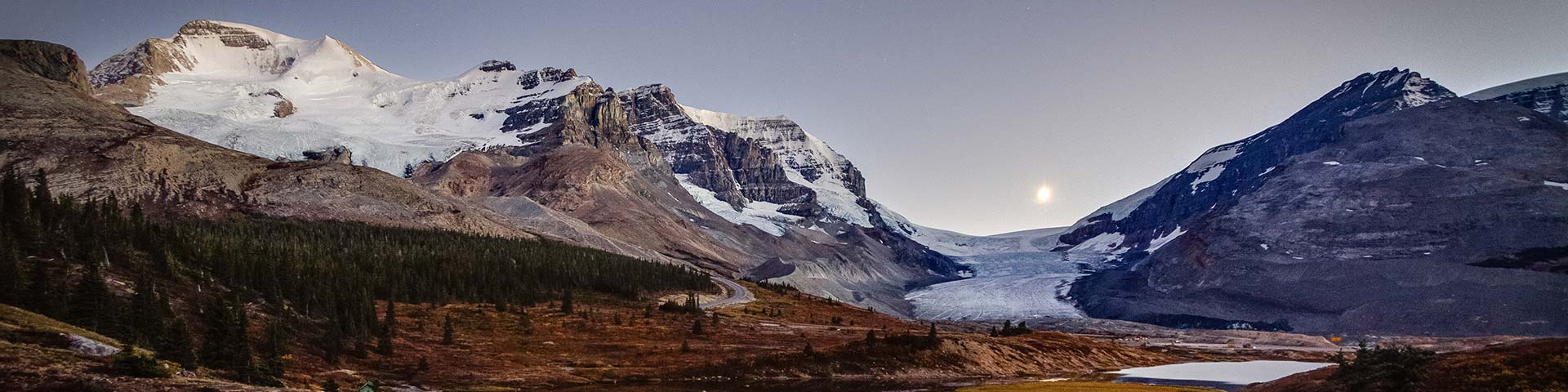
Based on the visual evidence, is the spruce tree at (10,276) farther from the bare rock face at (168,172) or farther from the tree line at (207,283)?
the bare rock face at (168,172)

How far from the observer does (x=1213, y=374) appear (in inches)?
1976

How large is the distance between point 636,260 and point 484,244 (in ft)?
82.4

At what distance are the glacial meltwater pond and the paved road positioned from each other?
6349cm

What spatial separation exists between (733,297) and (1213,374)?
87.8m

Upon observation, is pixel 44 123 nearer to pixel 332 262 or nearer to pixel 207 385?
pixel 332 262

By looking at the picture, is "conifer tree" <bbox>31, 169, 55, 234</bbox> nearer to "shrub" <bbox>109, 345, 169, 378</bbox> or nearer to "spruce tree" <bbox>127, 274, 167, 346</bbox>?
"spruce tree" <bbox>127, 274, 167, 346</bbox>

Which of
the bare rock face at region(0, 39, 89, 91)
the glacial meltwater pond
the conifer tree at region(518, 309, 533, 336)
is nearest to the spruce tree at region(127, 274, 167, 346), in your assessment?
the conifer tree at region(518, 309, 533, 336)

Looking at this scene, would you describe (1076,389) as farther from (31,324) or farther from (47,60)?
(47,60)

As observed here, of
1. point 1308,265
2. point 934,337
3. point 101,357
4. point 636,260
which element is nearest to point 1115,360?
point 934,337

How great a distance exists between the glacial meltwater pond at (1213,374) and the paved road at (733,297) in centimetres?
6349

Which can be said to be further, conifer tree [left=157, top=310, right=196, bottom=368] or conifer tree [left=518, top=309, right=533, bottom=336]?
conifer tree [left=518, top=309, right=533, bottom=336]

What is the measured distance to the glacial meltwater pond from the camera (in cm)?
4322

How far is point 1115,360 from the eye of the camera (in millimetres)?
64188

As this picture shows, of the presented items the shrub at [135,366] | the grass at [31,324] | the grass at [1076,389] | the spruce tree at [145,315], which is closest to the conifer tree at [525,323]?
the spruce tree at [145,315]
